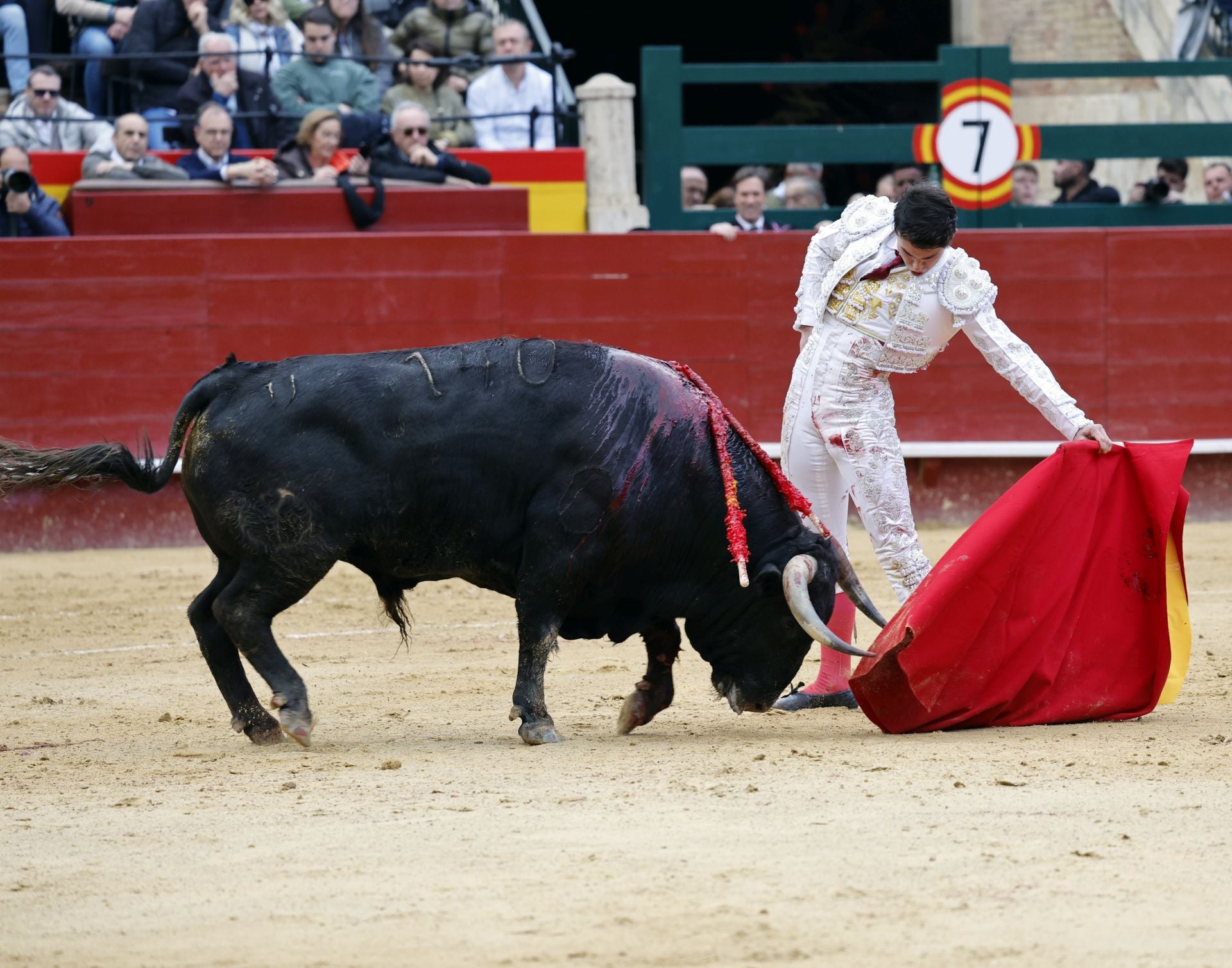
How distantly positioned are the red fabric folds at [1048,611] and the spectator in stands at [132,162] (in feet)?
17.7

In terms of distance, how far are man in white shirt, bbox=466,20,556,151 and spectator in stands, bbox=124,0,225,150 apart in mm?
1501

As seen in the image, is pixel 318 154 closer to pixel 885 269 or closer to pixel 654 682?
pixel 885 269

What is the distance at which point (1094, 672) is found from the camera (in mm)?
4516

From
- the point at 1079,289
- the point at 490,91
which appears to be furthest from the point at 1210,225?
the point at 490,91

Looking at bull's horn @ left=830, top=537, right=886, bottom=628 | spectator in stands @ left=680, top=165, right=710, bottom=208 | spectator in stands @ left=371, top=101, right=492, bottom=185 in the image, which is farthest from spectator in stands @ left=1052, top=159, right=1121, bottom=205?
bull's horn @ left=830, top=537, right=886, bottom=628

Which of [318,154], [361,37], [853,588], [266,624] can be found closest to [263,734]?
[266,624]

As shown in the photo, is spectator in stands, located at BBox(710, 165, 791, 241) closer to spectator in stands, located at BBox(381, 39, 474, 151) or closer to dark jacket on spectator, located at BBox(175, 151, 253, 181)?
spectator in stands, located at BBox(381, 39, 474, 151)

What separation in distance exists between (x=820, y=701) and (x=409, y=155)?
4932 millimetres

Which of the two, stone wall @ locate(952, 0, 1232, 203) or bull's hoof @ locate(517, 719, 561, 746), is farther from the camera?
stone wall @ locate(952, 0, 1232, 203)

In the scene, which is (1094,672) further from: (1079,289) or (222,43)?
(222,43)

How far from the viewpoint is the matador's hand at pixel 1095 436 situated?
176 inches

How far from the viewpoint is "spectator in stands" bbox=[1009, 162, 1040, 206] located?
9.77 m

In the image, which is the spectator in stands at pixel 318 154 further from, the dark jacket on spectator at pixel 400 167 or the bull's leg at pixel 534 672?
the bull's leg at pixel 534 672

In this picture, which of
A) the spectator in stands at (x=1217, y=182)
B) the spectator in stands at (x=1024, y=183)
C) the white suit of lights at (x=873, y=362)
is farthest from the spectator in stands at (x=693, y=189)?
the white suit of lights at (x=873, y=362)
